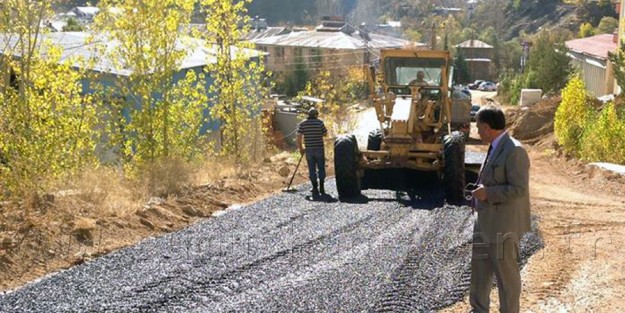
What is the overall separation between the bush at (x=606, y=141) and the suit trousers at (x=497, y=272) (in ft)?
42.1

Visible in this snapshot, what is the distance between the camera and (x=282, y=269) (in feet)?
24.1

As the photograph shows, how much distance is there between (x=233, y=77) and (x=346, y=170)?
5.43 meters

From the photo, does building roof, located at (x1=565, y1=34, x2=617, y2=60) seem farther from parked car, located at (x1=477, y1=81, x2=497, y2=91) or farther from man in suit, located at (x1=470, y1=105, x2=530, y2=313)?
man in suit, located at (x1=470, y1=105, x2=530, y2=313)

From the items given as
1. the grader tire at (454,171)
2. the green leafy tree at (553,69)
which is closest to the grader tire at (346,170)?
the grader tire at (454,171)

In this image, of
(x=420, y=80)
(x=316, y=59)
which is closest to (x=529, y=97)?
→ (x=420, y=80)

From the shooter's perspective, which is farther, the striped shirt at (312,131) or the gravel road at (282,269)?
the striped shirt at (312,131)

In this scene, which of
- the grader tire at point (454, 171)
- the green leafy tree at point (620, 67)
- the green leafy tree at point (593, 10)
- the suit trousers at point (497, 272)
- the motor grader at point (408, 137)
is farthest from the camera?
the green leafy tree at point (593, 10)

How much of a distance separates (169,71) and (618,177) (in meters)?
9.22

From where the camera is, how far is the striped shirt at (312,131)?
11.9 metres

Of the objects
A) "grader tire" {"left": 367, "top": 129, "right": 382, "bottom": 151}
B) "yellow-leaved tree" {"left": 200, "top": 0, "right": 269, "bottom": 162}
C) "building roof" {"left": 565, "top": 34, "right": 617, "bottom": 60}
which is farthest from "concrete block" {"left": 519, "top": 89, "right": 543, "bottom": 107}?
"grader tire" {"left": 367, "top": 129, "right": 382, "bottom": 151}

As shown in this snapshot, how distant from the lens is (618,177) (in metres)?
14.9

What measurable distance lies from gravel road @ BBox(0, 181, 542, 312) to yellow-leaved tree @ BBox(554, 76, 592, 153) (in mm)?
10969

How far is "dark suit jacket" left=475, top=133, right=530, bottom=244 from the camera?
16.7ft

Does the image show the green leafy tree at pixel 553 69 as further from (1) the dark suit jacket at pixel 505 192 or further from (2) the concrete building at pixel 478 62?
(1) the dark suit jacket at pixel 505 192
